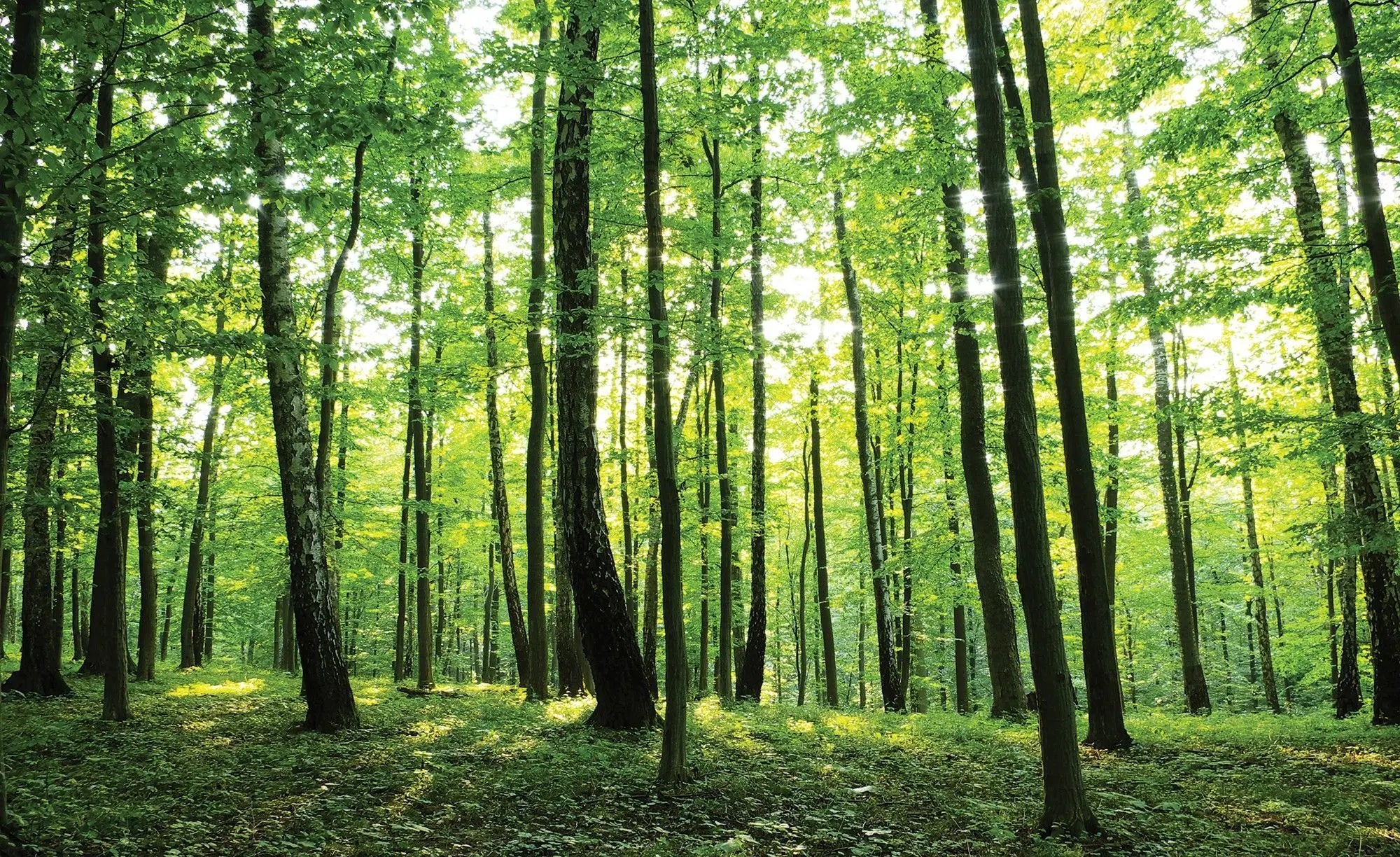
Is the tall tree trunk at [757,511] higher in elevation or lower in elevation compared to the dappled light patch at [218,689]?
higher

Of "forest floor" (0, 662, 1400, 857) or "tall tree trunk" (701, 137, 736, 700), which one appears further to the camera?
"tall tree trunk" (701, 137, 736, 700)

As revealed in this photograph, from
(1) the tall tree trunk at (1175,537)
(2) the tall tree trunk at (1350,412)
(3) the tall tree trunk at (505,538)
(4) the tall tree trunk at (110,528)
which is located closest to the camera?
(4) the tall tree trunk at (110,528)

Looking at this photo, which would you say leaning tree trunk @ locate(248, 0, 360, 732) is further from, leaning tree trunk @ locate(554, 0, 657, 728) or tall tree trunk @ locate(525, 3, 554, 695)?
tall tree trunk @ locate(525, 3, 554, 695)

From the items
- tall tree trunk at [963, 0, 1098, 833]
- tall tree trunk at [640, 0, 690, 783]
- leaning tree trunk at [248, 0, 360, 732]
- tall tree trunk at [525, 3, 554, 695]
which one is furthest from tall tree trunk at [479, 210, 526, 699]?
tall tree trunk at [963, 0, 1098, 833]

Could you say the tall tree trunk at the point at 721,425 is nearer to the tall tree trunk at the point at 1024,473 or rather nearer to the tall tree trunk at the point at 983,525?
the tall tree trunk at the point at 983,525

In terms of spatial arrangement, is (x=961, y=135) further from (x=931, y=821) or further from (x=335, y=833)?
(x=335, y=833)

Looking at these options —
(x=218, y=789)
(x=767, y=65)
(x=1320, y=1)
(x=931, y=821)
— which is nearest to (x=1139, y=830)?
(x=931, y=821)

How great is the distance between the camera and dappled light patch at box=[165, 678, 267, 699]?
13359 millimetres

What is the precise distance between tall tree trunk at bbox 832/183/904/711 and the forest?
Answer: 0.19 meters

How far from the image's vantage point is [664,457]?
7.68 metres

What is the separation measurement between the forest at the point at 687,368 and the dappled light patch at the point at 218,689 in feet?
2.62

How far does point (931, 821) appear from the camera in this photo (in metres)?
6.62

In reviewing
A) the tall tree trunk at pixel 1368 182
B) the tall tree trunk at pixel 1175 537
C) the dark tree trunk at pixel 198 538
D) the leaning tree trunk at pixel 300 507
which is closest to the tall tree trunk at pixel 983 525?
the tall tree trunk at pixel 1368 182

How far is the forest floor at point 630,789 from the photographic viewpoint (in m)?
5.58
